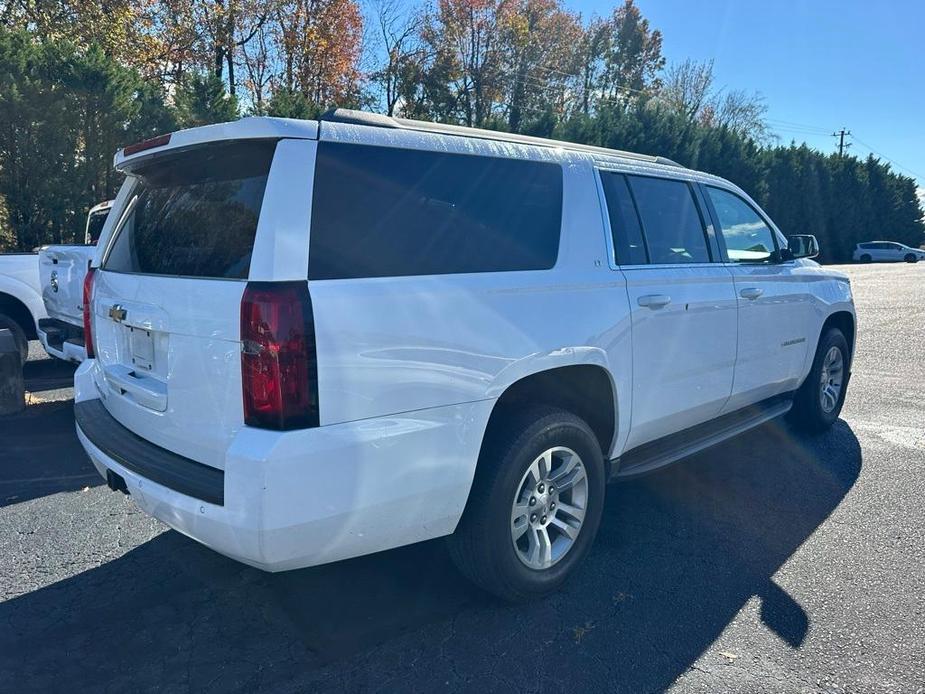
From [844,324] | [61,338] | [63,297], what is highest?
[63,297]

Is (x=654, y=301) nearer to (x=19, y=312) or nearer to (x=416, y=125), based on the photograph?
(x=416, y=125)

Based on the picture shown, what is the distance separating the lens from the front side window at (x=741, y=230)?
459 centimetres

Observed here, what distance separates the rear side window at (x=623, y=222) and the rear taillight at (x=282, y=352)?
5.92 ft

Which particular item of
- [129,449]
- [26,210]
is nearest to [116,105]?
A: [26,210]

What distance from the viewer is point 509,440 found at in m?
2.92

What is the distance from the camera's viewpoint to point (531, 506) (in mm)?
3129

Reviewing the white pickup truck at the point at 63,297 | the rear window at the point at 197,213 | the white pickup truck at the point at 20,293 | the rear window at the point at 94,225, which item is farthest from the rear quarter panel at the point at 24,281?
the rear window at the point at 197,213

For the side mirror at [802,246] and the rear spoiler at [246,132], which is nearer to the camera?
the rear spoiler at [246,132]

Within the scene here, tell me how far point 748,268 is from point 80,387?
4013 mm

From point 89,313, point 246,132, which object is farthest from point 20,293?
point 246,132

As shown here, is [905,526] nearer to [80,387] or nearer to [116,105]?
[80,387]

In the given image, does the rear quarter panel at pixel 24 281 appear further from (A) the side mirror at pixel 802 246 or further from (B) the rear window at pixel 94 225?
(A) the side mirror at pixel 802 246

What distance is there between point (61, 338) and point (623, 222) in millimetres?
5477

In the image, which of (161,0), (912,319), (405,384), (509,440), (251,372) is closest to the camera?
(251,372)
